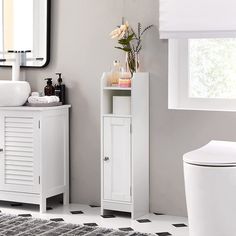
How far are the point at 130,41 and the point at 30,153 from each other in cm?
107

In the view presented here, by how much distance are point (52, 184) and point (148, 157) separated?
727 millimetres

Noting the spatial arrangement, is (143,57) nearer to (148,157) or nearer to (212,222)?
(148,157)

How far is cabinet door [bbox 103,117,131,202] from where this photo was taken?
427cm

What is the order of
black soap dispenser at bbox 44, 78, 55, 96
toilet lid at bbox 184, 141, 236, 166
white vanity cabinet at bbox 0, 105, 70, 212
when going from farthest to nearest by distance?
black soap dispenser at bbox 44, 78, 55, 96 → white vanity cabinet at bbox 0, 105, 70, 212 → toilet lid at bbox 184, 141, 236, 166

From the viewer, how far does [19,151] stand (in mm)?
4441

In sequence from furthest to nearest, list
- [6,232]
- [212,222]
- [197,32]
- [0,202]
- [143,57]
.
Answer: [0,202] < [143,57] < [197,32] < [6,232] < [212,222]

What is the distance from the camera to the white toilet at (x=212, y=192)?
130 inches

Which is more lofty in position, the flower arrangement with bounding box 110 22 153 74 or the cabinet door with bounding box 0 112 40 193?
the flower arrangement with bounding box 110 22 153 74

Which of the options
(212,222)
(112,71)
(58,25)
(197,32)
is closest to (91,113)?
(112,71)

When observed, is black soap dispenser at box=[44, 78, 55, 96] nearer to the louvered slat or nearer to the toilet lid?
the louvered slat

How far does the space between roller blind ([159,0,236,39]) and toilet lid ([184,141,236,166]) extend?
0.87 metres

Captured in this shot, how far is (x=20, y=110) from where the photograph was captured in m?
4.40

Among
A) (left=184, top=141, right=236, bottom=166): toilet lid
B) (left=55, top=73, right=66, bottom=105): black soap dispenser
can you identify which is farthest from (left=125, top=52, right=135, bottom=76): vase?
(left=184, top=141, right=236, bottom=166): toilet lid

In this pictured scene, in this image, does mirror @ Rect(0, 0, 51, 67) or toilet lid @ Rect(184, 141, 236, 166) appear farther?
mirror @ Rect(0, 0, 51, 67)
